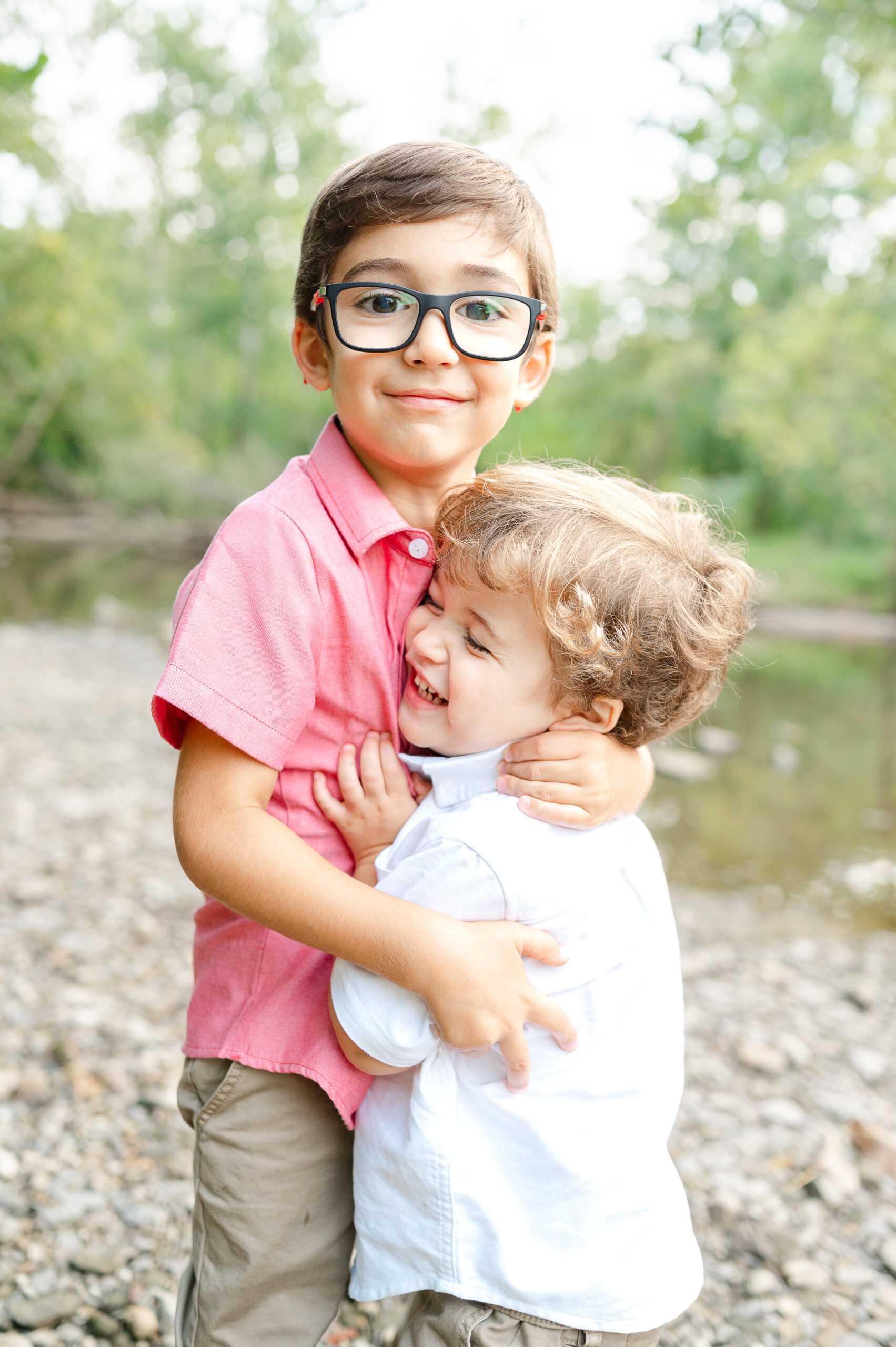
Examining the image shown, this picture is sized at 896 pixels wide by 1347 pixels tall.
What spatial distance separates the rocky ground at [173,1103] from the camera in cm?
236

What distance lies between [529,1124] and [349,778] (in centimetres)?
54

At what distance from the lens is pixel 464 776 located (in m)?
1.48

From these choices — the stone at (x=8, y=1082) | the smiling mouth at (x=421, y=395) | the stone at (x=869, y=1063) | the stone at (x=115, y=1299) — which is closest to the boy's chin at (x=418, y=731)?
the smiling mouth at (x=421, y=395)

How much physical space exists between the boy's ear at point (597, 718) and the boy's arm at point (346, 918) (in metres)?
0.31

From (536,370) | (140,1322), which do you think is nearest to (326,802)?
(536,370)

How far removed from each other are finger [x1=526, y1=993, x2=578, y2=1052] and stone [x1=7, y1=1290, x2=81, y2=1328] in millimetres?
1478

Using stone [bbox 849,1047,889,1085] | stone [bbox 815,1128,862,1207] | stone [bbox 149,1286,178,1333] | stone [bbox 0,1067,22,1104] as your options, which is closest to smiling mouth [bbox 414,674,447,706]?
stone [bbox 149,1286,178,1333]

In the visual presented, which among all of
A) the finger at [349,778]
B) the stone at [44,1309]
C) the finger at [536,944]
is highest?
the finger at [349,778]

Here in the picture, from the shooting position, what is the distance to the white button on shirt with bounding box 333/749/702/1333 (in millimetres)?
1331

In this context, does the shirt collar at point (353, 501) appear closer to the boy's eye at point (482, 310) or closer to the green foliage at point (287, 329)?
the boy's eye at point (482, 310)

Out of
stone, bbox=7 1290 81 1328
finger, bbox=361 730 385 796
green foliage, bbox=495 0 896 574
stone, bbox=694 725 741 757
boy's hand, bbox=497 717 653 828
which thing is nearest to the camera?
boy's hand, bbox=497 717 653 828

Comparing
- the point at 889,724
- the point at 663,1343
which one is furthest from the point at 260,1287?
the point at 889,724

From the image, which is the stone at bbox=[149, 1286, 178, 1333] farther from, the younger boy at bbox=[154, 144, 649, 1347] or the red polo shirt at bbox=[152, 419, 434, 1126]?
the red polo shirt at bbox=[152, 419, 434, 1126]

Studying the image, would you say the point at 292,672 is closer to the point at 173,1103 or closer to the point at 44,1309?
the point at 44,1309
